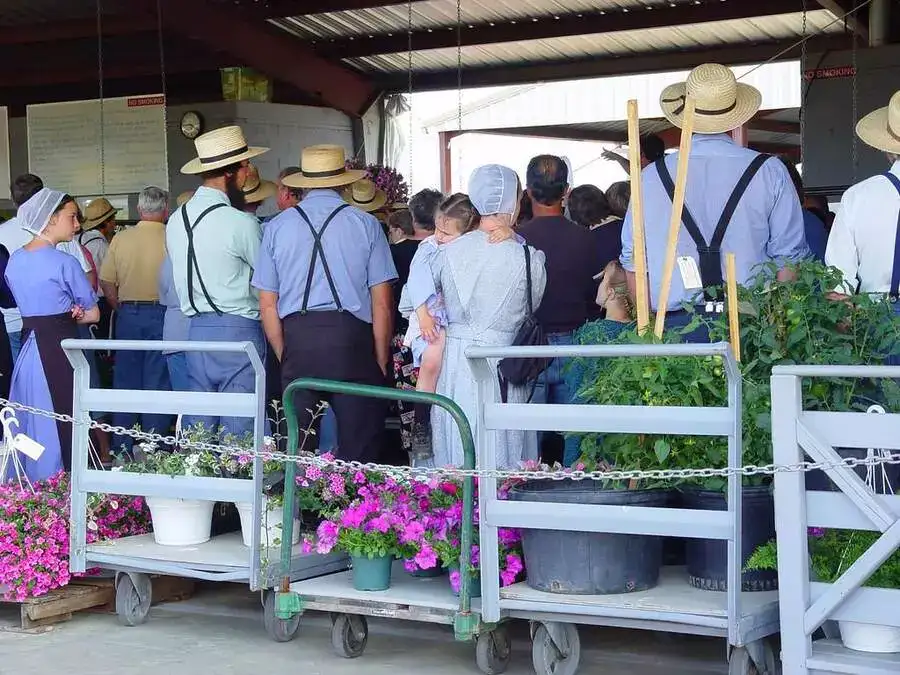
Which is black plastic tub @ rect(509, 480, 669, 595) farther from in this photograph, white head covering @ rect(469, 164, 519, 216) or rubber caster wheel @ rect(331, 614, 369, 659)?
white head covering @ rect(469, 164, 519, 216)

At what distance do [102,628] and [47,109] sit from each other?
8799 mm

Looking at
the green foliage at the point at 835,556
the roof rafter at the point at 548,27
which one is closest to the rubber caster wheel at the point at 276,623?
the green foliage at the point at 835,556

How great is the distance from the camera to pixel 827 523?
3.59m

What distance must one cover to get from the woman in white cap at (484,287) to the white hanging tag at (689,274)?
603 mm

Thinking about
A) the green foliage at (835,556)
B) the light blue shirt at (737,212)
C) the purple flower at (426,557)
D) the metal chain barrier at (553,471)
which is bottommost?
the purple flower at (426,557)

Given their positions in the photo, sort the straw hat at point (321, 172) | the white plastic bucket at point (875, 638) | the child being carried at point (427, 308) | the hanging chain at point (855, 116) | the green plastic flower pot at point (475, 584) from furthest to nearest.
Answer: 1. the hanging chain at point (855, 116)
2. the straw hat at point (321, 172)
3. the child being carried at point (427, 308)
4. the green plastic flower pot at point (475, 584)
5. the white plastic bucket at point (875, 638)

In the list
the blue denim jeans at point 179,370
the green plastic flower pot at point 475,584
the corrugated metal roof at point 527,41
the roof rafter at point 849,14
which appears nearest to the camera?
the green plastic flower pot at point 475,584

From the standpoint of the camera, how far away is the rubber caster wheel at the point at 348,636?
457 cm

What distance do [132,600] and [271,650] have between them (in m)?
0.70

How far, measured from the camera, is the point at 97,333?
8.45 meters

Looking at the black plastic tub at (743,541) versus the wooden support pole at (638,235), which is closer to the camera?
the black plastic tub at (743,541)

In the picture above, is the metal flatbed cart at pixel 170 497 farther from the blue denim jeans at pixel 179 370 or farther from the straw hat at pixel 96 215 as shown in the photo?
the straw hat at pixel 96 215

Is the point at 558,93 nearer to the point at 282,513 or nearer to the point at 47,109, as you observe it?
the point at 47,109

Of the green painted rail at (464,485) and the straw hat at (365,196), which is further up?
the straw hat at (365,196)
